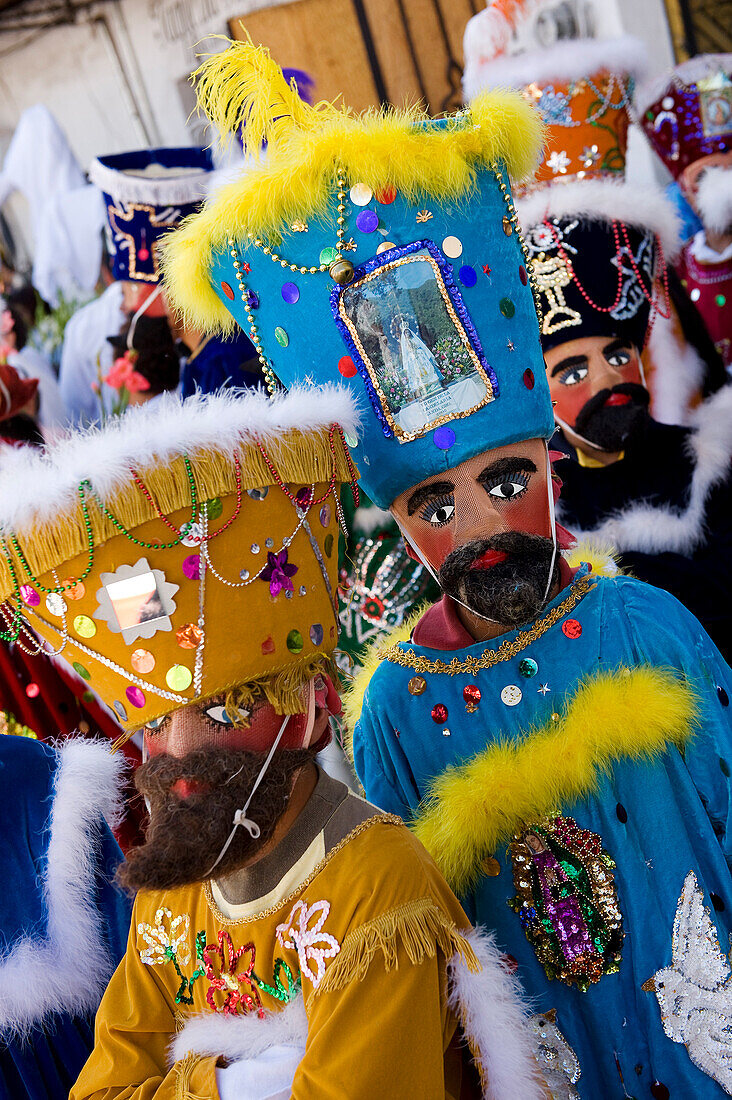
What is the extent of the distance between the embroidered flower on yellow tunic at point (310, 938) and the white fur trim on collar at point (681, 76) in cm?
310

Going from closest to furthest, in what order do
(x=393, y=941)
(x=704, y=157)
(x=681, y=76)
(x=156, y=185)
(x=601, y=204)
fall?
(x=393, y=941) < (x=601, y=204) < (x=156, y=185) < (x=681, y=76) < (x=704, y=157)

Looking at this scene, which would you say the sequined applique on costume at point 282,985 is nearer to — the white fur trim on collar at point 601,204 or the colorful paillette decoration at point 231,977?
the colorful paillette decoration at point 231,977

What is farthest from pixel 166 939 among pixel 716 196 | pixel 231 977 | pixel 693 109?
pixel 693 109

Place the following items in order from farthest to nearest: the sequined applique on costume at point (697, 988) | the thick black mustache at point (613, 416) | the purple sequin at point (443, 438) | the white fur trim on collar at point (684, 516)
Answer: the white fur trim on collar at point (684, 516) → the thick black mustache at point (613, 416) → the purple sequin at point (443, 438) → the sequined applique on costume at point (697, 988)

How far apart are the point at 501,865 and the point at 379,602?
1.25 m

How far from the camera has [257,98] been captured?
68.7 inches

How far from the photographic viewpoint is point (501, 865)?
1.77 m

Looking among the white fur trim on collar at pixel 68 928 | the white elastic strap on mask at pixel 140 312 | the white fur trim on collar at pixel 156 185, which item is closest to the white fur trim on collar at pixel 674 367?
the white fur trim on collar at pixel 156 185

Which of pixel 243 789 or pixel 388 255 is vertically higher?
pixel 388 255

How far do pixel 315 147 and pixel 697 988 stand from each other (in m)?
1.58

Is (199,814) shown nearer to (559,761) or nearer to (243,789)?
(243,789)

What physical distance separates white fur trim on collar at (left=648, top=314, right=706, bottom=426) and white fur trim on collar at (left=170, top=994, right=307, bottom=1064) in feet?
8.26

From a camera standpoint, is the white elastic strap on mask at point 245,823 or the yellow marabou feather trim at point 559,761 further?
the yellow marabou feather trim at point 559,761

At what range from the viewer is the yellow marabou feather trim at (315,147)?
168cm
